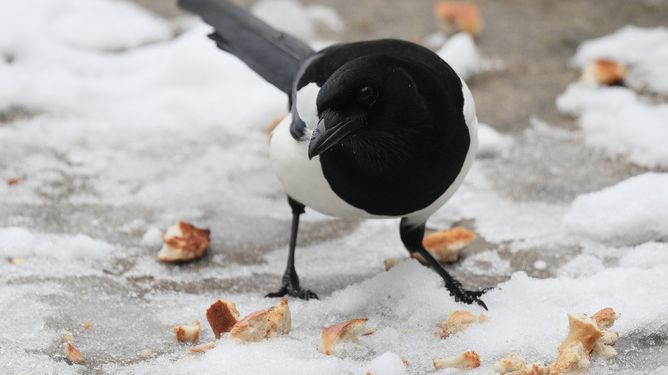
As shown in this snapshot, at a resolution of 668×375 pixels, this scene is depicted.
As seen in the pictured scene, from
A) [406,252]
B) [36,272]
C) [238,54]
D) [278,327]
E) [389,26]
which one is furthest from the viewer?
[389,26]

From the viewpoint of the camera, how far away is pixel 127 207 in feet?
9.33

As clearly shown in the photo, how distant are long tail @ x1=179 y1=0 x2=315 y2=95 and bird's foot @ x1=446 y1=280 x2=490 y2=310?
742 mm

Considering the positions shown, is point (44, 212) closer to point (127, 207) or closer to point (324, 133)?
point (127, 207)

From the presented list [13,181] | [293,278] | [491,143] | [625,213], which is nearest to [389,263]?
[293,278]

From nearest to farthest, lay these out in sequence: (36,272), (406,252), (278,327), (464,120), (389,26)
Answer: (278,327) < (464,120) < (36,272) < (406,252) < (389,26)

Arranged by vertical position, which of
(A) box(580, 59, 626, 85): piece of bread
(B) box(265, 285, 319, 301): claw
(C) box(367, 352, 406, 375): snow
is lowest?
(B) box(265, 285, 319, 301): claw

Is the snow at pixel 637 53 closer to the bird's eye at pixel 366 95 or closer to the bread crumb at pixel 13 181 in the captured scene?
the bird's eye at pixel 366 95

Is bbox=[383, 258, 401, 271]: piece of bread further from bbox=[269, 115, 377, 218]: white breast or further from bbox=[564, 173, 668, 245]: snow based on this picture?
bbox=[564, 173, 668, 245]: snow

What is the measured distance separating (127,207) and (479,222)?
102 cm

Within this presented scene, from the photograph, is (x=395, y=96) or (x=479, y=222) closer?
(x=395, y=96)

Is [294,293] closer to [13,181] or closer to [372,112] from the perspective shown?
[372,112]

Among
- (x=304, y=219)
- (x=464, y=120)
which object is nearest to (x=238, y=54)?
(x=304, y=219)

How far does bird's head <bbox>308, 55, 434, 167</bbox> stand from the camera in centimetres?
191

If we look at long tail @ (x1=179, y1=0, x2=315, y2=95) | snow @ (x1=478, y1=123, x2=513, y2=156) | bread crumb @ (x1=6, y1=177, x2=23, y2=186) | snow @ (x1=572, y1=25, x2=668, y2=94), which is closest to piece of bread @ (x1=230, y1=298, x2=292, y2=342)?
long tail @ (x1=179, y1=0, x2=315, y2=95)
